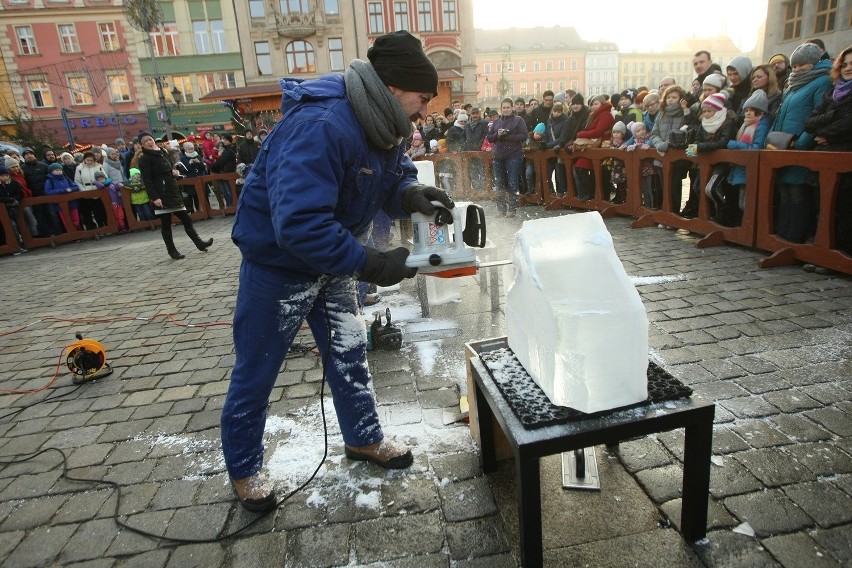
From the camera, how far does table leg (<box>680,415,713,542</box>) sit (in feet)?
5.68

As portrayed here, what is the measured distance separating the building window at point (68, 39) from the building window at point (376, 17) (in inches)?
805

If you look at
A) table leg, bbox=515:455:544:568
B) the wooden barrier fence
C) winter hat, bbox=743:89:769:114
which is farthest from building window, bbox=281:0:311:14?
table leg, bbox=515:455:544:568

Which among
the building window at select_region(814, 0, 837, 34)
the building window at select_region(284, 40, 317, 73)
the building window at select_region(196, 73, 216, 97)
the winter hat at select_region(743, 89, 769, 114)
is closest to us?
the winter hat at select_region(743, 89, 769, 114)

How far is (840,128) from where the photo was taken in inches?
179

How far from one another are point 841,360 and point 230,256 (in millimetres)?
7620

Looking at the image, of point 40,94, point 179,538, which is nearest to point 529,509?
point 179,538

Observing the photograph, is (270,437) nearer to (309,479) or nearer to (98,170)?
(309,479)

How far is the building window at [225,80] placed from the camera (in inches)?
1417

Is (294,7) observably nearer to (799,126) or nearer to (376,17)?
(376,17)

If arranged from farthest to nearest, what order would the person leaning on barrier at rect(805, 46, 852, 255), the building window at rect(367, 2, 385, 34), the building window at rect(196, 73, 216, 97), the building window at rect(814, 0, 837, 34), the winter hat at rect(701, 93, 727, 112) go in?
the building window at rect(367, 2, 385, 34), the building window at rect(196, 73, 216, 97), the building window at rect(814, 0, 837, 34), the winter hat at rect(701, 93, 727, 112), the person leaning on barrier at rect(805, 46, 852, 255)

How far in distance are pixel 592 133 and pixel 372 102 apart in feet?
24.5

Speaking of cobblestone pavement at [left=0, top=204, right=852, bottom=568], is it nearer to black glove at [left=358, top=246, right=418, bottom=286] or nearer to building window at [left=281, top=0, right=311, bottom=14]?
black glove at [left=358, top=246, right=418, bottom=286]

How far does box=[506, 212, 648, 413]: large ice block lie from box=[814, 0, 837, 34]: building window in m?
22.7

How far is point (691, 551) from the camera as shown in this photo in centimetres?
189
